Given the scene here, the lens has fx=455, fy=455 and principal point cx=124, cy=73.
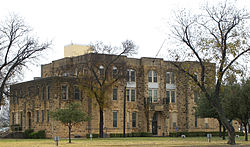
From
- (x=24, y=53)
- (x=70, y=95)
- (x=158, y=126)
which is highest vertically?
(x=24, y=53)

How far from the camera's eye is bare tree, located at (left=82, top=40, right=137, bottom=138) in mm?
53219

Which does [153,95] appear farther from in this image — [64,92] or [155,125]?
[64,92]

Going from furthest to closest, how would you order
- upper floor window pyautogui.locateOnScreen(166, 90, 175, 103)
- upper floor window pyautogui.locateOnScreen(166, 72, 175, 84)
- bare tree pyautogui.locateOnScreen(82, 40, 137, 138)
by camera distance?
upper floor window pyautogui.locateOnScreen(166, 72, 175, 84) < upper floor window pyautogui.locateOnScreen(166, 90, 175, 103) < bare tree pyautogui.locateOnScreen(82, 40, 137, 138)

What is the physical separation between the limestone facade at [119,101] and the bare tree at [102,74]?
784mm

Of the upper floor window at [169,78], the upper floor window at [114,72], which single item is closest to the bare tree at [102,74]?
the upper floor window at [114,72]

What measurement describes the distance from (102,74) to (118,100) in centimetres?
597

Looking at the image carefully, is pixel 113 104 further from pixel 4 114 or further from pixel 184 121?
pixel 4 114

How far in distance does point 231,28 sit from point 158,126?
3176 centimetres

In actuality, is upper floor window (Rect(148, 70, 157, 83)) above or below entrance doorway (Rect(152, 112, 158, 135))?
above

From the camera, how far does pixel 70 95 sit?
57219 millimetres

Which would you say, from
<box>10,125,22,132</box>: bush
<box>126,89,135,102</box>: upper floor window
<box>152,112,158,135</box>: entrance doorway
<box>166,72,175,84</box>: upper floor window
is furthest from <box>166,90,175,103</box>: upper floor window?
<box>10,125,22,132</box>: bush

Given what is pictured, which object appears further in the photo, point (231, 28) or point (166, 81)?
point (166, 81)

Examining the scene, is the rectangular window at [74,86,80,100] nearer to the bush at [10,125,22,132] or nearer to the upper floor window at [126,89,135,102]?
the upper floor window at [126,89,135,102]

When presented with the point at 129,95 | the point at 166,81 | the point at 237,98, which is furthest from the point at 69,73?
the point at 237,98
